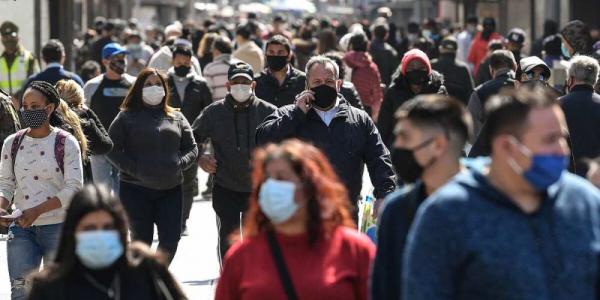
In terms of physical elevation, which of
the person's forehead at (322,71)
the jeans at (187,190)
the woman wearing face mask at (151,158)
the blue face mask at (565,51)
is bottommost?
the jeans at (187,190)

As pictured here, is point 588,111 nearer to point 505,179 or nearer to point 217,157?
point 217,157

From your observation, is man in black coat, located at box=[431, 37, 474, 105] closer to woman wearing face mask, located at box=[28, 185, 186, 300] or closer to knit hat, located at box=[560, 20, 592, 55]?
knit hat, located at box=[560, 20, 592, 55]

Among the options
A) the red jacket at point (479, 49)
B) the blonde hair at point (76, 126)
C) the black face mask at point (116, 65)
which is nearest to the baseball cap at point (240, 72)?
the blonde hair at point (76, 126)

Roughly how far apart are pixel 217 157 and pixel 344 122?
172cm

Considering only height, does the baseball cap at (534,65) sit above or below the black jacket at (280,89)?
above

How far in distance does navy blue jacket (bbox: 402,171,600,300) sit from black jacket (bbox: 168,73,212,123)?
9.43 m

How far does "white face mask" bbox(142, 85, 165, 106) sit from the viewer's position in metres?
10.3

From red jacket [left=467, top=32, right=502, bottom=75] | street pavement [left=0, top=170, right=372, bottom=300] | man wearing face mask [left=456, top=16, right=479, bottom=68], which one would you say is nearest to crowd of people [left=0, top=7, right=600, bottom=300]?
street pavement [left=0, top=170, right=372, bottom=300]

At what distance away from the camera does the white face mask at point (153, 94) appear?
10.3m

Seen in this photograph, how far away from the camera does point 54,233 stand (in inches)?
344

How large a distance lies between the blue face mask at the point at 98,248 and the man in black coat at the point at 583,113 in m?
4.22

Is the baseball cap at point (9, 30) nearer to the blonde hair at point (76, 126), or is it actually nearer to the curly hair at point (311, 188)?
the blonde hair at point (76, 126)

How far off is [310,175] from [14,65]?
1063 centimetres

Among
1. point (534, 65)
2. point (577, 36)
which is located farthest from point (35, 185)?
point (577, 36)
